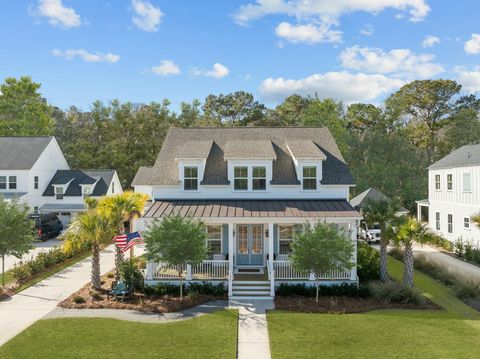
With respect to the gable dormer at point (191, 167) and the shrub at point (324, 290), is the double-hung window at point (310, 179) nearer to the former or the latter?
the shrub at point (324, 290)

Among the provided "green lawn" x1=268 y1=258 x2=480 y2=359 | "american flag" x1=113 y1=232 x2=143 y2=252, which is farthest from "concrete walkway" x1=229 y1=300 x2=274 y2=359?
"american flag" x1=113 y1=232 x2=143 y2=252

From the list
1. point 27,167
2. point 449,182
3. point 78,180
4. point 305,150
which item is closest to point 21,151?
point 27,167

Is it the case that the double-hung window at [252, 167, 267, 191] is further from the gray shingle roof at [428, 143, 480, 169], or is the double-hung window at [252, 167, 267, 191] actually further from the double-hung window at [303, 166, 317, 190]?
the gray shingle roof at [428, 143, 480, 169]

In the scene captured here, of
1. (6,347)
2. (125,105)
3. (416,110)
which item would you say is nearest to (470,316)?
(6,347)

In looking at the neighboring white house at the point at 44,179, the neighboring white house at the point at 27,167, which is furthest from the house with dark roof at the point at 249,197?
the neighboring white house at the point at 27,167

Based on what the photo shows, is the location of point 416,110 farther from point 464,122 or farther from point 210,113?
point 210,113
